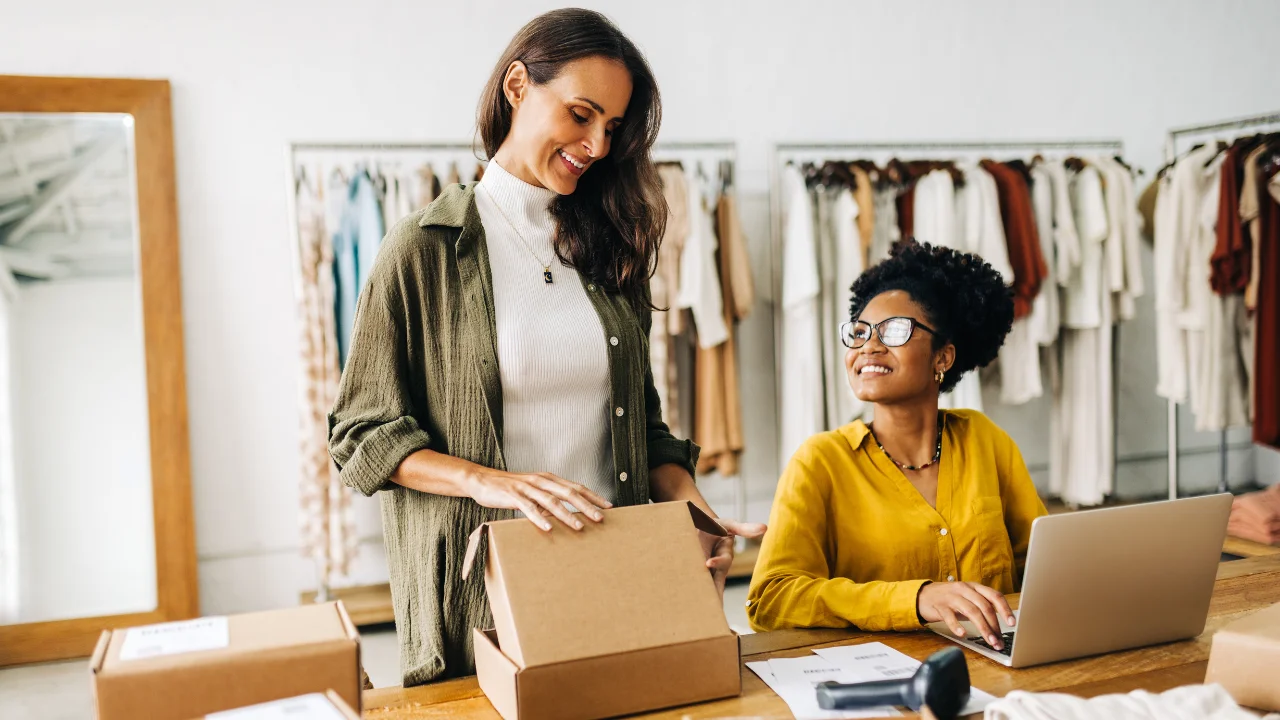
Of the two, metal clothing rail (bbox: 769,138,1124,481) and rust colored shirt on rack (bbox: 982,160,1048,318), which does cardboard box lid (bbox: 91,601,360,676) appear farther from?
rust colored shirt on rack (bbox: 982,160,1048,318)

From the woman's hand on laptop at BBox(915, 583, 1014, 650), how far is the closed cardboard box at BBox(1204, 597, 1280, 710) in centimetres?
27

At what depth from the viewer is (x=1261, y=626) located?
114 cm

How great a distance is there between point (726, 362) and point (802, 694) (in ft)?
9.30

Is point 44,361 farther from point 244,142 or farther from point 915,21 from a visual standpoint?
point 915,21

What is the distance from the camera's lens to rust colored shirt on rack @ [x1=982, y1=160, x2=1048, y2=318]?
4.09 metres

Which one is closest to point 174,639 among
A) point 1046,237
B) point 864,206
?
point 864,206

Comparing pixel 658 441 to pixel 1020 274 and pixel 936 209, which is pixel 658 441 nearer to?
pixel 936 209

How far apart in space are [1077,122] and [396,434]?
459 centimetres

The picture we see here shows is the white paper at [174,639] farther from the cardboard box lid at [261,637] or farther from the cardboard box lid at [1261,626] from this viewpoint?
the cardboard box lid at [1261,626]

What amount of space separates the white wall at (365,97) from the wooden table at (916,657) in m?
2.66

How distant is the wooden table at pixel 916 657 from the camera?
119 centimetres

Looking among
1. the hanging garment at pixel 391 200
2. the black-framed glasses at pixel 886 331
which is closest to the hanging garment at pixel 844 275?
the hanging garment at pixel 391 200

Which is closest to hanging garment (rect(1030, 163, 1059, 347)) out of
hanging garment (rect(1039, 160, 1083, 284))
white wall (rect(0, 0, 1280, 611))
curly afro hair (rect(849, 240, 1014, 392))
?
hanging garment (rect(1039, 160, 1083, 284))

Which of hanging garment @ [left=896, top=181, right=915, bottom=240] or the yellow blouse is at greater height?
hanging garment @ [left=896, top=181, right=915, bottom=240]
